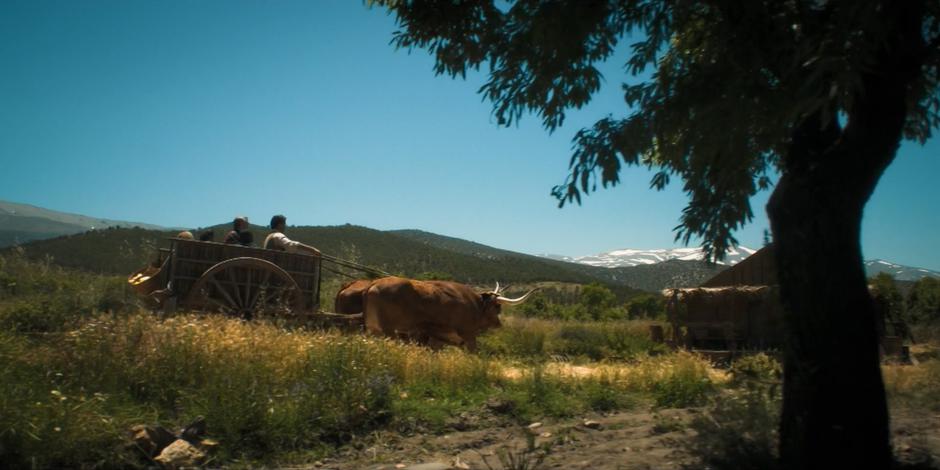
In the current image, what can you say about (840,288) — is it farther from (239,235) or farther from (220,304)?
(239,235)

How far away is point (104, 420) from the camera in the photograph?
4.86 metres

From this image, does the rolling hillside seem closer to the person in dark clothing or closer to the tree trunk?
the person in dark clothing

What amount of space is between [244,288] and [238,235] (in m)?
1.36

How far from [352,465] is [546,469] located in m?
1.53

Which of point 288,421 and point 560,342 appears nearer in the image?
point 288,421

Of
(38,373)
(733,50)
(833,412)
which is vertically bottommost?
(38,373)

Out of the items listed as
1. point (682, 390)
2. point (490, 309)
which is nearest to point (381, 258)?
point (490, 309)

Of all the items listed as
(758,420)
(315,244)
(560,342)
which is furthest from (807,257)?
(315,244)

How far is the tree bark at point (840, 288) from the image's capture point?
378cm

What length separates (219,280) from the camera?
9.59 meters

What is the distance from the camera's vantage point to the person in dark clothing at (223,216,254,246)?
1077cm

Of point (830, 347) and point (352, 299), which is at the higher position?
point (830, 347)

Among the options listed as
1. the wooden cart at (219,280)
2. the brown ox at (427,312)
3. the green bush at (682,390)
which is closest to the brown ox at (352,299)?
the brown ox at (427,312)

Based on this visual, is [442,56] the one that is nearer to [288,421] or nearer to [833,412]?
[288,421]
